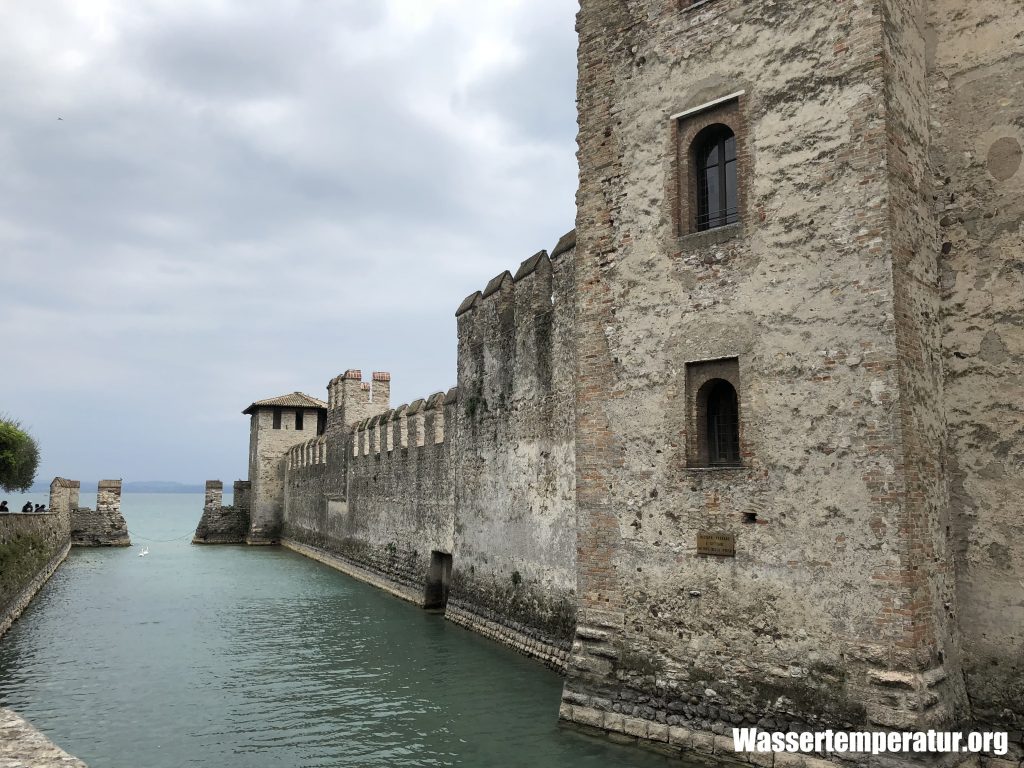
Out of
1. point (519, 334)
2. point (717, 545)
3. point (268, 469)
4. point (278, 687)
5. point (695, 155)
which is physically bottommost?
point (278, 687)

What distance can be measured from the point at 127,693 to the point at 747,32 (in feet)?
35.7

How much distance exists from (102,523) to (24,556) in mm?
18940

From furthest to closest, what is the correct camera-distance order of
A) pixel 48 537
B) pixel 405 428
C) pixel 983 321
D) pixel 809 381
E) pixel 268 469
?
pixel 268 469 < pixel 48 537 < pixel 405 428 < pixel 983 321 < pixel 809 381

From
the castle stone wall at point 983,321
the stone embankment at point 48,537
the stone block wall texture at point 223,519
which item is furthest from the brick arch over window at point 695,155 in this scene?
the stone block wall texture at point 223,519

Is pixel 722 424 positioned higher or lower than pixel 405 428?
lower

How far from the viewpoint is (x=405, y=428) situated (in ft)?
66.6

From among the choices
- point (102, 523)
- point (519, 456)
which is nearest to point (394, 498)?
point (519, 456)

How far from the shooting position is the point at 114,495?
118ft

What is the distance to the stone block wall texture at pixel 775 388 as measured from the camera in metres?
6.68

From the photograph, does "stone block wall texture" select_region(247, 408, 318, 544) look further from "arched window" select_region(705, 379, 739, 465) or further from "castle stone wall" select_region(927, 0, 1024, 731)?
"castle stone wall" select_region(927, 0, 1024, 731)

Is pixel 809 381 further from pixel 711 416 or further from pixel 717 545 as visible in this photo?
pixel 717 545

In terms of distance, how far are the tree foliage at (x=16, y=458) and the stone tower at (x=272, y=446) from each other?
921 centimetres

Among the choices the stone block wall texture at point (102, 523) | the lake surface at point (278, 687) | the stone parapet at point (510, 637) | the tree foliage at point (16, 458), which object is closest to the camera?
the lake surface at point (278, 687)

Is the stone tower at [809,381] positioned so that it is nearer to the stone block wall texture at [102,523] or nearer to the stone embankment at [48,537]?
the stone embankment at [48,537]
